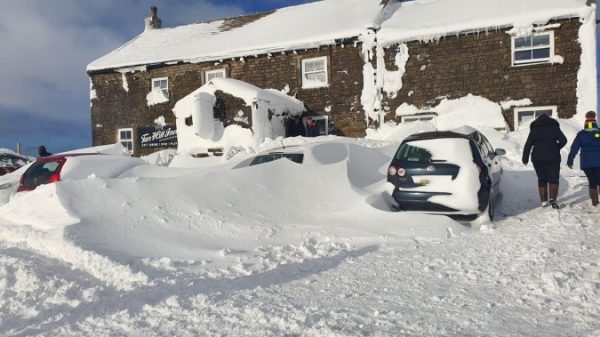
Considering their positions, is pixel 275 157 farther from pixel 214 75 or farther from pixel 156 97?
pixel 156 97

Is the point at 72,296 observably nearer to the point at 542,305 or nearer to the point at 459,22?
the point at 542,305

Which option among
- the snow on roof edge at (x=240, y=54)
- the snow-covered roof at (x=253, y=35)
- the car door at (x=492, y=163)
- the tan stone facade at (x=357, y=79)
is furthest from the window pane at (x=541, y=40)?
the car door at (x=492, y=163)

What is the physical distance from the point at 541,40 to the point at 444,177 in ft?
34.4

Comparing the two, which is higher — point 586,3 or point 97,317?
point 586,3

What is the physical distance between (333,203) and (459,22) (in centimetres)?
1098

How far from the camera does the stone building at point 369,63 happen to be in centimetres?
1397

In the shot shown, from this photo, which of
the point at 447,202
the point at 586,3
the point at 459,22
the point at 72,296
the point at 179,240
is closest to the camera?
the point at 72,296

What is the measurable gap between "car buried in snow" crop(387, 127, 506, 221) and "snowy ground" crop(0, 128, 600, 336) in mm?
402

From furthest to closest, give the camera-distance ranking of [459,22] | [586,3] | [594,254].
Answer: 1. [459,22]
2. [586,3]
3. [594,254]

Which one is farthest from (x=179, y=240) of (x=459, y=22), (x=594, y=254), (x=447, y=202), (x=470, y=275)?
(x=459, y=22)

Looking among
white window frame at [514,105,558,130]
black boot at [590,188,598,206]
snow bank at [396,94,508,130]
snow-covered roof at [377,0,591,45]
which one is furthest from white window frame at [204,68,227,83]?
black boot at [590,188,598,206]

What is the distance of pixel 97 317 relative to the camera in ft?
11.1

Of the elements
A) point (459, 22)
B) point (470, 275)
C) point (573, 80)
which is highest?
point (459, 22)

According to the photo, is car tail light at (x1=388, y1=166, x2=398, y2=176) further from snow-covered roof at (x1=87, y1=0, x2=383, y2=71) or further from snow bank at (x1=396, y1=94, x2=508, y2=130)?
snow-covered roof at (x1=87, y1=0, x2=383, y2=71)
